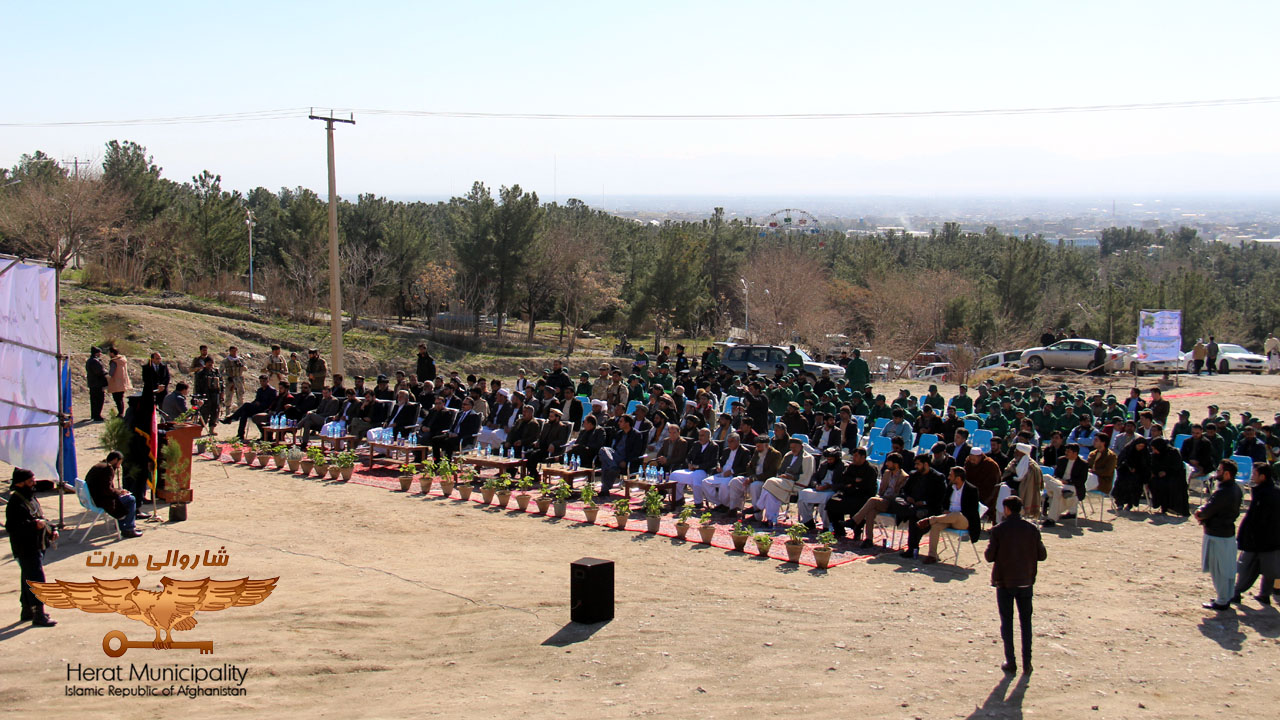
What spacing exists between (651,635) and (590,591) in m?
0.61

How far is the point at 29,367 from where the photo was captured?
10.5 meters

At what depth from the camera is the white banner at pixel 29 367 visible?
10.4 meters

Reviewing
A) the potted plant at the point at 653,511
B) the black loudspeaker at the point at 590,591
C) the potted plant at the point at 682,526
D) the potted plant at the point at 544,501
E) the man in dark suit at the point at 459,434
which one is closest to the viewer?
the black loudspeaker at the point at 590,591

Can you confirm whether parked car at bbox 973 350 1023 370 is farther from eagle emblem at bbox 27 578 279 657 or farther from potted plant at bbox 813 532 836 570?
eagle emblem at bbox 27 578 279 657

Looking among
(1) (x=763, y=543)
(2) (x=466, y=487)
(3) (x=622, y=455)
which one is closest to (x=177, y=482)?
(2) (x=466, y=487)

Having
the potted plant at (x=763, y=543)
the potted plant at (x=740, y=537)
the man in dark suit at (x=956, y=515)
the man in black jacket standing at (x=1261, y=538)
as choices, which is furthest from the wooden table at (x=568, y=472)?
the man in black jacket standing at (x=1261, y=538)

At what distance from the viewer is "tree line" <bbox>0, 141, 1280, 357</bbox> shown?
35312 mm

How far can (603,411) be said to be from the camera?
15391 millimetres

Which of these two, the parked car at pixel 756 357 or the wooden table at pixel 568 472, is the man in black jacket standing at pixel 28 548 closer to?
the wooden table at pixel 568 472

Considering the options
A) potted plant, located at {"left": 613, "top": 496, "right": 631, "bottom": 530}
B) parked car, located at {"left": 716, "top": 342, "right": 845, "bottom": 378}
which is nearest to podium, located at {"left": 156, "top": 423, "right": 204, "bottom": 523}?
potted plant, located at {"left": 613, "top": 496, "right": 631, "bottom": 530}

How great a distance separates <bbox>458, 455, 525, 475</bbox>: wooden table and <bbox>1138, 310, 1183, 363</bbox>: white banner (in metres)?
18.6

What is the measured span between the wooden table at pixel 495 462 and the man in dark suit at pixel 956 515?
6172 millimetres

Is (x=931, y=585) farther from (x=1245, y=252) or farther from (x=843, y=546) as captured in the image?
(x=1245, y=252)

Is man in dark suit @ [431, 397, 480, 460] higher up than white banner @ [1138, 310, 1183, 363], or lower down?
lower down
